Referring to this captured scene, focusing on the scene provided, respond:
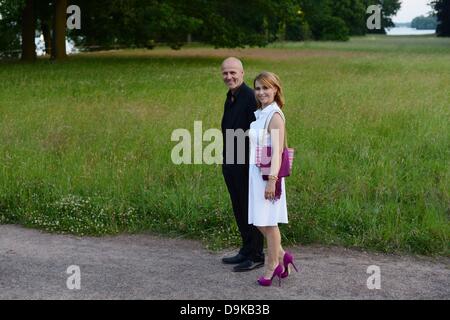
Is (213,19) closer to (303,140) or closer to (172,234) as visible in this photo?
(303,140)

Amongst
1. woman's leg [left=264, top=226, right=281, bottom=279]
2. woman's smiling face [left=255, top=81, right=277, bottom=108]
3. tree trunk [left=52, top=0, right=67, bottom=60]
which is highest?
tree trunk [left=52, top=0, right=67, bottom=60]

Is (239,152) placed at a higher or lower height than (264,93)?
lower

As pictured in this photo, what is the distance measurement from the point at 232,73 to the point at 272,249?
147cm

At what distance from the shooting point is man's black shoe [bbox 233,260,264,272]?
5648mm

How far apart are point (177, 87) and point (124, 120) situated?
6.90 m

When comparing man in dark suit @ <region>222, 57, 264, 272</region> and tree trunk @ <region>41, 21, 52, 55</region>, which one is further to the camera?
tree trunk @ <region>41, 21, 52, 55</region>

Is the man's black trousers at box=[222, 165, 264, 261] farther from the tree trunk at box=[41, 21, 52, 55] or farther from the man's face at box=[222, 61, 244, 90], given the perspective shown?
the tree trunk at box=[41, 21, 52, 55]

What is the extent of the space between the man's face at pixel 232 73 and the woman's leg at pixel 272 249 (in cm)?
122

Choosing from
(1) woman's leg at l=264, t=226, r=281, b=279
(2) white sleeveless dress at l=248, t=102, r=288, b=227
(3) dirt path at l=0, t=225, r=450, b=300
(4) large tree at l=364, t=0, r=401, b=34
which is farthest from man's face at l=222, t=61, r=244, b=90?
(4) large tree at l=364, t=0, r=401, b=34

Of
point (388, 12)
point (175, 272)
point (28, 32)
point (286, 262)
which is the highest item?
point (388, 12)

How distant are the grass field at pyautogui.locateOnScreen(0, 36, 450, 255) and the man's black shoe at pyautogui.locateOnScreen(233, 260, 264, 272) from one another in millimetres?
766

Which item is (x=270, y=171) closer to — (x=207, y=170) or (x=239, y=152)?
(x=239, y=152)

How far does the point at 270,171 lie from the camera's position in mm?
5152

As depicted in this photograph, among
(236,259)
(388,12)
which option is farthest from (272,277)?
(388,12)
